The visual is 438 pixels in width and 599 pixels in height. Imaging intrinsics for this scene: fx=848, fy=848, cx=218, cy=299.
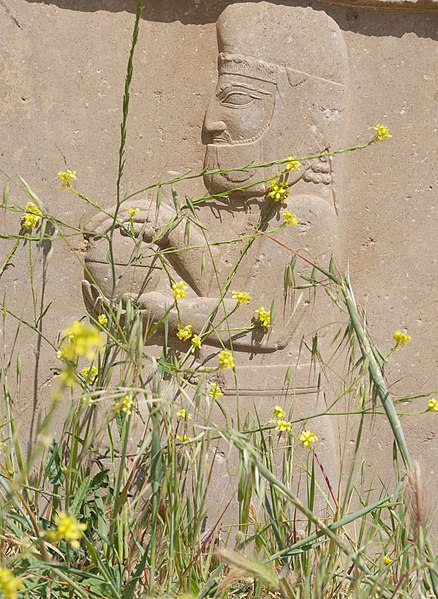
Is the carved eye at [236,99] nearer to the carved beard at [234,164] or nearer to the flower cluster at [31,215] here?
the carved beard at [234,164]

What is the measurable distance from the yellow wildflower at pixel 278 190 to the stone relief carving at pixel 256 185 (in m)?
0.08

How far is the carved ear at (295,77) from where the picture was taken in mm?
2439

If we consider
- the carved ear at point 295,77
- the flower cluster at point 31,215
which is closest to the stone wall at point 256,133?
the carved ear at point 295,77

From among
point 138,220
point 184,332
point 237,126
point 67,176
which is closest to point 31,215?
point 67,176

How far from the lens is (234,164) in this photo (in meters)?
2.43

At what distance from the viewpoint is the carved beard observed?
7.97ft

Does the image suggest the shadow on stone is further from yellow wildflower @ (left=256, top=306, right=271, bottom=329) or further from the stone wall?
yellow wildflower @ (left=256, top=306, right=271, bottom=329)

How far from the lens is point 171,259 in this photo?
2.49 m

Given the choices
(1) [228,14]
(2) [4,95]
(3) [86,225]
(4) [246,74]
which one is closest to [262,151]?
(4) [246,74]

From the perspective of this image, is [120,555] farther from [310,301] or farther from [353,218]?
[353,218]

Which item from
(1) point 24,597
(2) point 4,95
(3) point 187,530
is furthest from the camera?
(2) point 4,95

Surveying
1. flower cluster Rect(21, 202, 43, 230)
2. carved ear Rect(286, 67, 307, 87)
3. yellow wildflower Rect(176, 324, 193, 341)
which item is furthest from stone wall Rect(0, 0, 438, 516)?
yellow wildflower Rect(176, 324, 193, 341)

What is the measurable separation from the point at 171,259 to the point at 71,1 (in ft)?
2.54

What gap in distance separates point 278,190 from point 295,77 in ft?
1.18
